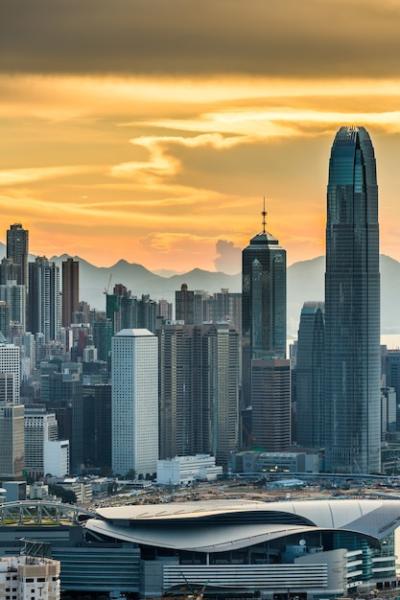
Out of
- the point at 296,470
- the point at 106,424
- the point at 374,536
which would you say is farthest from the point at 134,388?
the point at 374,536

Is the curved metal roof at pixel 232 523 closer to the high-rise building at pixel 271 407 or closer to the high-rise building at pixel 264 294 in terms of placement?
the high-rise building at pixel 271 407

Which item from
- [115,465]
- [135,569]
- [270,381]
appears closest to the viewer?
[135,569]

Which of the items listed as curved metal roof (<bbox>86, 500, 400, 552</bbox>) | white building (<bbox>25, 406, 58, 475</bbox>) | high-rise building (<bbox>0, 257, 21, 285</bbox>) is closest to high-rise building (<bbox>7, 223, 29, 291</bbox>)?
high-rise building (<bbox>0, 257, 21, 285</bbox>)

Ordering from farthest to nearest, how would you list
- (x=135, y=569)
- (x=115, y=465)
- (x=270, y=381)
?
(x=270, y=381)
(x=115, y=465)
(x=135, y=569)

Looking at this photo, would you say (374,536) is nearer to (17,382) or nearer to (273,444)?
(273,444)

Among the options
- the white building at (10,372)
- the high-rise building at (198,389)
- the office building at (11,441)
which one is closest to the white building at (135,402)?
the high-rise building at (198,389)

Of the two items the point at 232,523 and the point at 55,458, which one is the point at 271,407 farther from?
the point at 232,523

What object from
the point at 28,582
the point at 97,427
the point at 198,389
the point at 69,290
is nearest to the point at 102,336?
the point at 198,389
